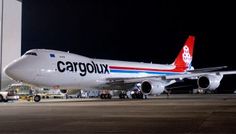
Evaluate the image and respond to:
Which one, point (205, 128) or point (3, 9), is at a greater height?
point (3, 9)

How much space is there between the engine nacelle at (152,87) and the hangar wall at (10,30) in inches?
584

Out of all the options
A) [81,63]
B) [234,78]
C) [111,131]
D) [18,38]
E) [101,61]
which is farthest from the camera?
[234,78]

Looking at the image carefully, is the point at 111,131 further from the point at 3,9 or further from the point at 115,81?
the point at 3,9

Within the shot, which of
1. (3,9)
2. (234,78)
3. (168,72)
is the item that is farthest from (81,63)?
(234,78)

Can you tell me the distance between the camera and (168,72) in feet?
149

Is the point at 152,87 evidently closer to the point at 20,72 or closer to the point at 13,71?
the point at 20,72

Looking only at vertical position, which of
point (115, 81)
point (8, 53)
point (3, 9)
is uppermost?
point (3, 9)

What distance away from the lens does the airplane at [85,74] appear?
30.3m

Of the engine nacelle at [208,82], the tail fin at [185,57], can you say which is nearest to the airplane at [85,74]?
the engine nacelle at [208,82]

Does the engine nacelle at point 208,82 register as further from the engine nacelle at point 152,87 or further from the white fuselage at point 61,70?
the white fuselage at point 61,70

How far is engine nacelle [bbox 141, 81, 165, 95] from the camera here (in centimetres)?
3472

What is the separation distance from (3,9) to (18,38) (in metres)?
4.26

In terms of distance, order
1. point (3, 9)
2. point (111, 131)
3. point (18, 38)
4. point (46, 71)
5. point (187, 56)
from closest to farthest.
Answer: point (111, 131), point (46, 71), point (3, 9), point (18, 38), point (187, 56)

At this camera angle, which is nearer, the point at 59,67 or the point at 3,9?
the point at 59,67
